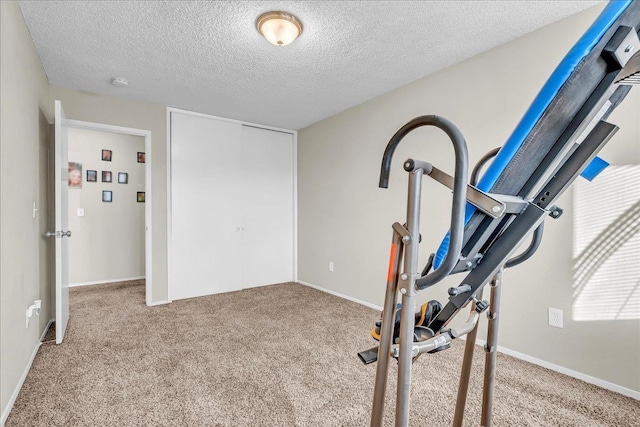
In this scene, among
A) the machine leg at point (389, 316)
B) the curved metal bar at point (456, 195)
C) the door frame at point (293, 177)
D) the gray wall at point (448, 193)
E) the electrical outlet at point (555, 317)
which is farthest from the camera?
the door frame at point (293, 177)

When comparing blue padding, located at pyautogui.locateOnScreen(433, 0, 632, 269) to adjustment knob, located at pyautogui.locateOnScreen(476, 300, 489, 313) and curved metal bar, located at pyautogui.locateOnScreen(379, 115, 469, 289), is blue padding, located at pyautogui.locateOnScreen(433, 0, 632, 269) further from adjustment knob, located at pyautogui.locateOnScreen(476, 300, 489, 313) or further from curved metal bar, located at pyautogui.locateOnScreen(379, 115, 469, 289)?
adjustment knob, located at pyautogui.locateOnScreen(476, 300, 489, 313)

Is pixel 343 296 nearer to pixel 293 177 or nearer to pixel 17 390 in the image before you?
pixel 293 177

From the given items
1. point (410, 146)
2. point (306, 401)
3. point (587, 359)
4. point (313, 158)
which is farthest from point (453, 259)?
point (313, 158)

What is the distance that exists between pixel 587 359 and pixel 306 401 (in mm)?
1751

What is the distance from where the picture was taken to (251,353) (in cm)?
231

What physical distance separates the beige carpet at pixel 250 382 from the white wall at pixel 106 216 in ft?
6.16

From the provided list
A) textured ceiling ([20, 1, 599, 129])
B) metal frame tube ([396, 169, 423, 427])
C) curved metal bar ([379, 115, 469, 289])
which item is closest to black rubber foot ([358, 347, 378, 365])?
metal frame tube ([396, 169, 423, 427])

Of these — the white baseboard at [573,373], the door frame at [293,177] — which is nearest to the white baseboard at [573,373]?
the white baseboard at [573,373]

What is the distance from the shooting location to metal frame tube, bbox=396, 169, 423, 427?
2.84ft

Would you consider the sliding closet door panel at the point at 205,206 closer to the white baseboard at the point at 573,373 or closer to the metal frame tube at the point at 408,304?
the white baseboard at the point at 573,373

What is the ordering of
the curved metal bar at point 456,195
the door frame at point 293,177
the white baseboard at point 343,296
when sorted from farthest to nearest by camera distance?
1. the door frame at point 293,177
2. the white baseboard at point 343,296
3. the curved metal bar at point 456,195

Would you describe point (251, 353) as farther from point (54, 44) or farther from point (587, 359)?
point (54, 44)

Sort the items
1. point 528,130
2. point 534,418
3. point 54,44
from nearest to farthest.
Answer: point 528,130 → point 534,418 → point 54,44

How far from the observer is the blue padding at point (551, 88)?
2.17ft
